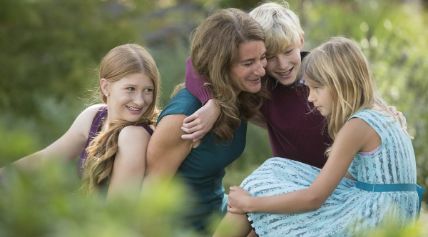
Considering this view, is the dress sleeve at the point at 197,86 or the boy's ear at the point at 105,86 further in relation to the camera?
the boy's ear at the point at 105,86

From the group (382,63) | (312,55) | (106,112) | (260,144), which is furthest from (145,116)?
(382,63)

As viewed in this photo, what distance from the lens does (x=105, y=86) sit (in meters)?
3.73

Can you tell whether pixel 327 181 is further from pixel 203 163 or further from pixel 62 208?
pixel 62 208

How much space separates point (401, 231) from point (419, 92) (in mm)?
6198

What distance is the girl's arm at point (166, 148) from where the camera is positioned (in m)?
3.45

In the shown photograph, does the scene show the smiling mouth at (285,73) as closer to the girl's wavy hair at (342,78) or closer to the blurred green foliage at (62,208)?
the girl's wavy hair at (342,78)

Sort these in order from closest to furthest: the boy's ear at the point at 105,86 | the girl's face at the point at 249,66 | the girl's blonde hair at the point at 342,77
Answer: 1. the girl's blonde hair at the point at 342,77
2. the girl's face at the point at 249,66
3. the boy's ear at the point at 105,86

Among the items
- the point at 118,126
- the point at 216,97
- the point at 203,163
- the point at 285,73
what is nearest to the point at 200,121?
the point at 216,97

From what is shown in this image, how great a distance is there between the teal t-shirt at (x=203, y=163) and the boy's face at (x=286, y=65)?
27cm

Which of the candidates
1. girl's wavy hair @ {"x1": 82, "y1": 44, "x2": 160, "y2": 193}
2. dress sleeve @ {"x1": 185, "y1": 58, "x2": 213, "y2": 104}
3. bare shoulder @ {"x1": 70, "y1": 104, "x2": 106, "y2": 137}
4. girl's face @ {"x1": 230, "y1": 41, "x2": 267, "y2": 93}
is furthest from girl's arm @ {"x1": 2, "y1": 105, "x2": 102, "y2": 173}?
girl's face @ {"x1": 230, "y1": 41, "x2": 267, "y2": 93}

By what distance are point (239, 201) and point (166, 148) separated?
1.42ft

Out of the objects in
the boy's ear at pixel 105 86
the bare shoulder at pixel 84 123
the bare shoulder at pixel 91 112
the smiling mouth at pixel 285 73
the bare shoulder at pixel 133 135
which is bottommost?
the bare shoulder at pixel 133 135

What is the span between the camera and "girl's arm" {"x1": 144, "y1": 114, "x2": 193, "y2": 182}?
11.3ft

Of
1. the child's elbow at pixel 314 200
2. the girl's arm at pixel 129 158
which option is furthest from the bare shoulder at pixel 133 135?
the child's elbow at pixel 314 200
